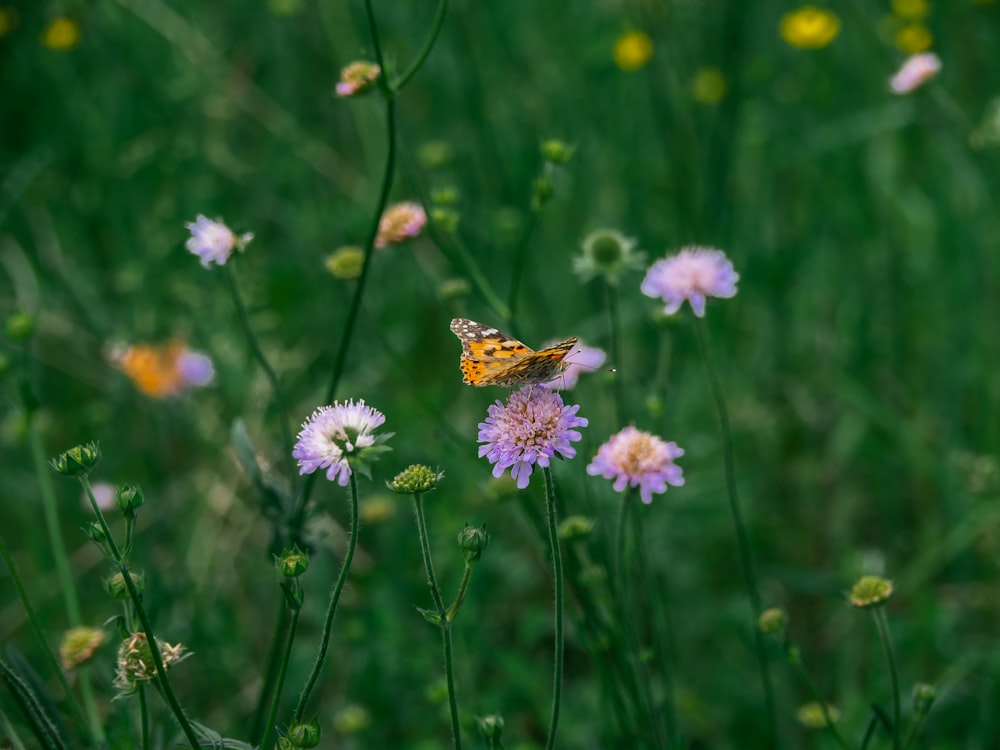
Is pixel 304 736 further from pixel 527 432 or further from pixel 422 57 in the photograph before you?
pixel 422 57

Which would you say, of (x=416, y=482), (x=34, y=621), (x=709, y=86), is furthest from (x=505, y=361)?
(x=709, y=86)

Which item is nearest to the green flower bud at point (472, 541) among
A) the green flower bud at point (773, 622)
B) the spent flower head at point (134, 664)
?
the spent flower head at point (134, 664)

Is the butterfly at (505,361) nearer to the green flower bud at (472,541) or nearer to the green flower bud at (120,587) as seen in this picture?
the green flower bud at (472,541)

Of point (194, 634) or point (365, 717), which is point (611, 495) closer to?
point (365, 717)

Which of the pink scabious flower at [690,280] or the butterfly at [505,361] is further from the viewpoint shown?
the pink scabious flower at [690,280]

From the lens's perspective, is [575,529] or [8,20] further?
[8,20]

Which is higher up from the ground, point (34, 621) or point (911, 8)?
point (911, 8)

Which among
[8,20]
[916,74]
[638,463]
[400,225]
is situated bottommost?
[638,463]
